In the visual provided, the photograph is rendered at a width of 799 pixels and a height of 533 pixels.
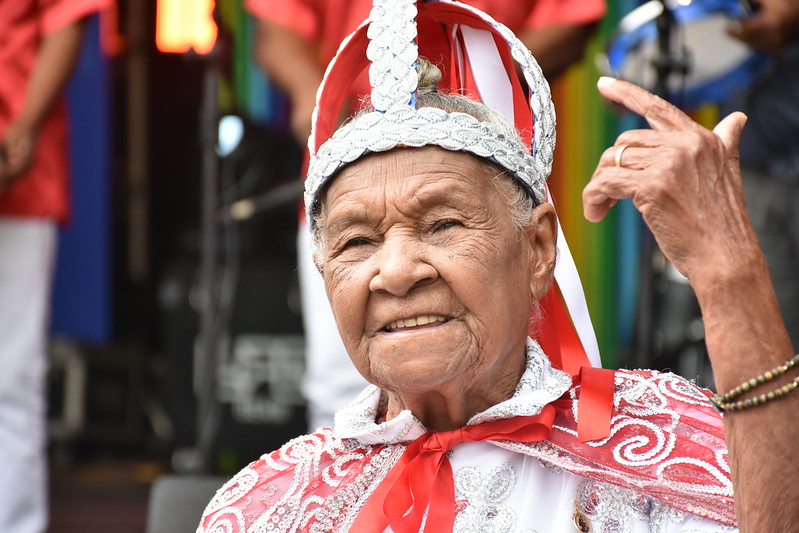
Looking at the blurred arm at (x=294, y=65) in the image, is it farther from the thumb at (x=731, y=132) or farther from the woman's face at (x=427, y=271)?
the thumb at (x=731, y=132)

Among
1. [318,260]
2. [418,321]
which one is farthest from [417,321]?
[318,260]

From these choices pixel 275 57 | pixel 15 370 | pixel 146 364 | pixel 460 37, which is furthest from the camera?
pixel 146 364

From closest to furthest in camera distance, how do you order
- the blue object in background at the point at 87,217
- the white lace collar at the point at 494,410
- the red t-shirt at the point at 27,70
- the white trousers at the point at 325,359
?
the white lace collar at the point at 494,410
the white trousers at the point at 325,359
the red t-shirt at the point at 27,70
the blue object in background at the point at 87,217

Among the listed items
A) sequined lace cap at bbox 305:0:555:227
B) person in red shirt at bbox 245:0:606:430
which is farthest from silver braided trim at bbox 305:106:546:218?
person in red shirt at bbox 245:0:606:430

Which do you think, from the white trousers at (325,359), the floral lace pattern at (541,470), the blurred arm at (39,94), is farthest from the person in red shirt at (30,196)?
the floral lace pattern at (541,470)

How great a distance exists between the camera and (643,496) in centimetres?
217

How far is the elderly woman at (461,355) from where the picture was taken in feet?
7.04

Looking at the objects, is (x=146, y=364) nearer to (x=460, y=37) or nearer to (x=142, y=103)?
(x=142, y=103)

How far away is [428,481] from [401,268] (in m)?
0.42

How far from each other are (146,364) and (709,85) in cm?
399

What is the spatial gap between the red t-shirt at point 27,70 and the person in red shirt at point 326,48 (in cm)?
100

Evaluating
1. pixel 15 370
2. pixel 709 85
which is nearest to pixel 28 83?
pixel 15 370

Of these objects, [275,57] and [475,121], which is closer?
[475,121]

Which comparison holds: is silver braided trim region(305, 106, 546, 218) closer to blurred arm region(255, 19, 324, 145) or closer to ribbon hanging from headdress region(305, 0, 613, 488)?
ribbon hanging from headdress region(305, 0, 613, 488)
